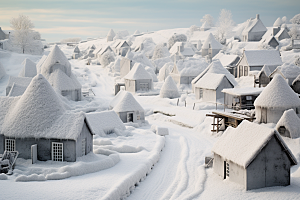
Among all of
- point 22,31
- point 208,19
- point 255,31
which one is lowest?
point 22,31

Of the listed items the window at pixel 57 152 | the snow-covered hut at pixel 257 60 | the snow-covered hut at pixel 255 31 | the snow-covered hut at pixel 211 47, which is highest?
the snow-covered hut at pixel 255 31

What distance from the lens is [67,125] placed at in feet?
78.2

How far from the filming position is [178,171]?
987 inches

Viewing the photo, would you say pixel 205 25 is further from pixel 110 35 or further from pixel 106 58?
pixel 106 58

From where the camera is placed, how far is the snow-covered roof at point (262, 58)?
206ft

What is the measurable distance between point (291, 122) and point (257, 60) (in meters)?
37.1

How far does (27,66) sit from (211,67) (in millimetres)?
30457

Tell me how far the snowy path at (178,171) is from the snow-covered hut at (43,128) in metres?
5.53

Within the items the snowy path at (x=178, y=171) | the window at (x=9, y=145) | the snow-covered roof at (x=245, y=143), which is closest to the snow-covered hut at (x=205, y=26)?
the snowy path at (x=178, y=171)

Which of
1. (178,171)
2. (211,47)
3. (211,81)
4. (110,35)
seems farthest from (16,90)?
(110,35)

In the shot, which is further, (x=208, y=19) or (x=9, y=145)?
(x=208, y=19)

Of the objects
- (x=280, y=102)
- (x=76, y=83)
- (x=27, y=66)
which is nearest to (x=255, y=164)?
(x=280, y=102)

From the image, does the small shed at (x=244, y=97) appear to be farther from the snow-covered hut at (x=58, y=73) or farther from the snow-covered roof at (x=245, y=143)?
the snow-covered hut at (x=58, y=73)

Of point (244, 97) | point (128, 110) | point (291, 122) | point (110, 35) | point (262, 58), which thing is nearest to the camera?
point (291, 122)
